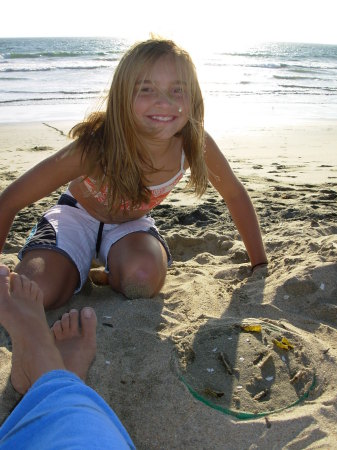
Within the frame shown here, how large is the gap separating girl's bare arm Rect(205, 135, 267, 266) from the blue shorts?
0.47 meters

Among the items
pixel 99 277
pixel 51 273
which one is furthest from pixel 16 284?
pixel 99 277

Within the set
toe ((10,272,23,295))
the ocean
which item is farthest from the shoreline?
toe ((10,272,23,295))

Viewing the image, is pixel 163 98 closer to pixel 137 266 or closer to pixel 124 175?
pixel 124 175

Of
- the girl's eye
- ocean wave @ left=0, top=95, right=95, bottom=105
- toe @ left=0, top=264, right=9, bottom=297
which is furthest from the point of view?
ocean wave @ left=0, top=95, right=95, bottom=105

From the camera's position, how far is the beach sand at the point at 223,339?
5.57 feet

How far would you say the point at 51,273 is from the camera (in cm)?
248

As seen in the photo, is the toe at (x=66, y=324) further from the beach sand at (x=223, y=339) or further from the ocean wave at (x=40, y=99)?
the ocean wave at (x=40, y=99)

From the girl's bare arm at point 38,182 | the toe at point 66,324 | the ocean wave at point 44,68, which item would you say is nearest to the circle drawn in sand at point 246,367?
the toe at point 66,324

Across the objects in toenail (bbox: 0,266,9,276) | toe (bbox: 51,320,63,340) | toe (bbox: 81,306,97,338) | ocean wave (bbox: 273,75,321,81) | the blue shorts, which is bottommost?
ocean wave (bbox: 273,75,321,81)

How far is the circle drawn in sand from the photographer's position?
180 centimetres

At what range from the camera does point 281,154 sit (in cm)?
587

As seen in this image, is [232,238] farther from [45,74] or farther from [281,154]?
[45,74]

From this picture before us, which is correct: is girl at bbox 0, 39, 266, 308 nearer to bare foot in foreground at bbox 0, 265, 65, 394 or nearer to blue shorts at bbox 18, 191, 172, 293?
blue shorts at bbox 18, 191, 172, 293

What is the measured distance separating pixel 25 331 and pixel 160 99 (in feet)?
4.16
